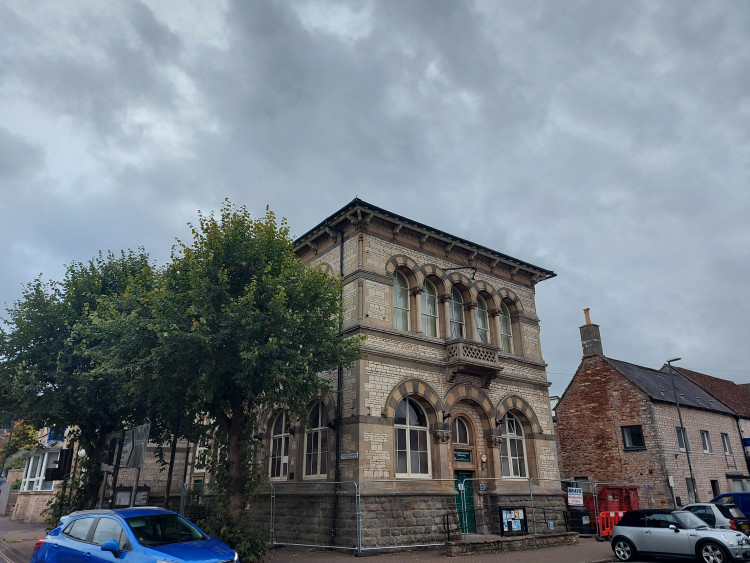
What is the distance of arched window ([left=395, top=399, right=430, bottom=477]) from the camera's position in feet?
55.6

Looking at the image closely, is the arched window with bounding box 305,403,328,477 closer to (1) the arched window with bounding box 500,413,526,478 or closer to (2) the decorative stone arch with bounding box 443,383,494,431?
(2) the decorative stone arch with bounding box 443,383,494,431

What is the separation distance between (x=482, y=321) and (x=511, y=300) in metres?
1.87

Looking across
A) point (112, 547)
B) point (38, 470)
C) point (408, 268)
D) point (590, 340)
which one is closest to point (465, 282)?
point (408, 268)

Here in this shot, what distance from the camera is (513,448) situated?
66.8 ft

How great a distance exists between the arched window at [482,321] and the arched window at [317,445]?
280 inches

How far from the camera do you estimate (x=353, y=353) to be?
15.0m

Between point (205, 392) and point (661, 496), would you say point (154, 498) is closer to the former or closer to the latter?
point (205, 392)

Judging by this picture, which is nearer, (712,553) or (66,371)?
(712,553)

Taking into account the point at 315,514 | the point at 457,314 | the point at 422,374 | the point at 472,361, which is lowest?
the point at 315,514

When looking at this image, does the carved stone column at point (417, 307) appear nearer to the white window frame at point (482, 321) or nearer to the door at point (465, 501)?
the white window frame at point (482, 321)

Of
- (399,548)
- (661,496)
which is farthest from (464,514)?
(661,496)

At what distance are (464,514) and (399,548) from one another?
3462 mm

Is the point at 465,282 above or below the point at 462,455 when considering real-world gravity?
above

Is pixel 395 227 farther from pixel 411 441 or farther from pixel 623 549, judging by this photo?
pixel 623 549
